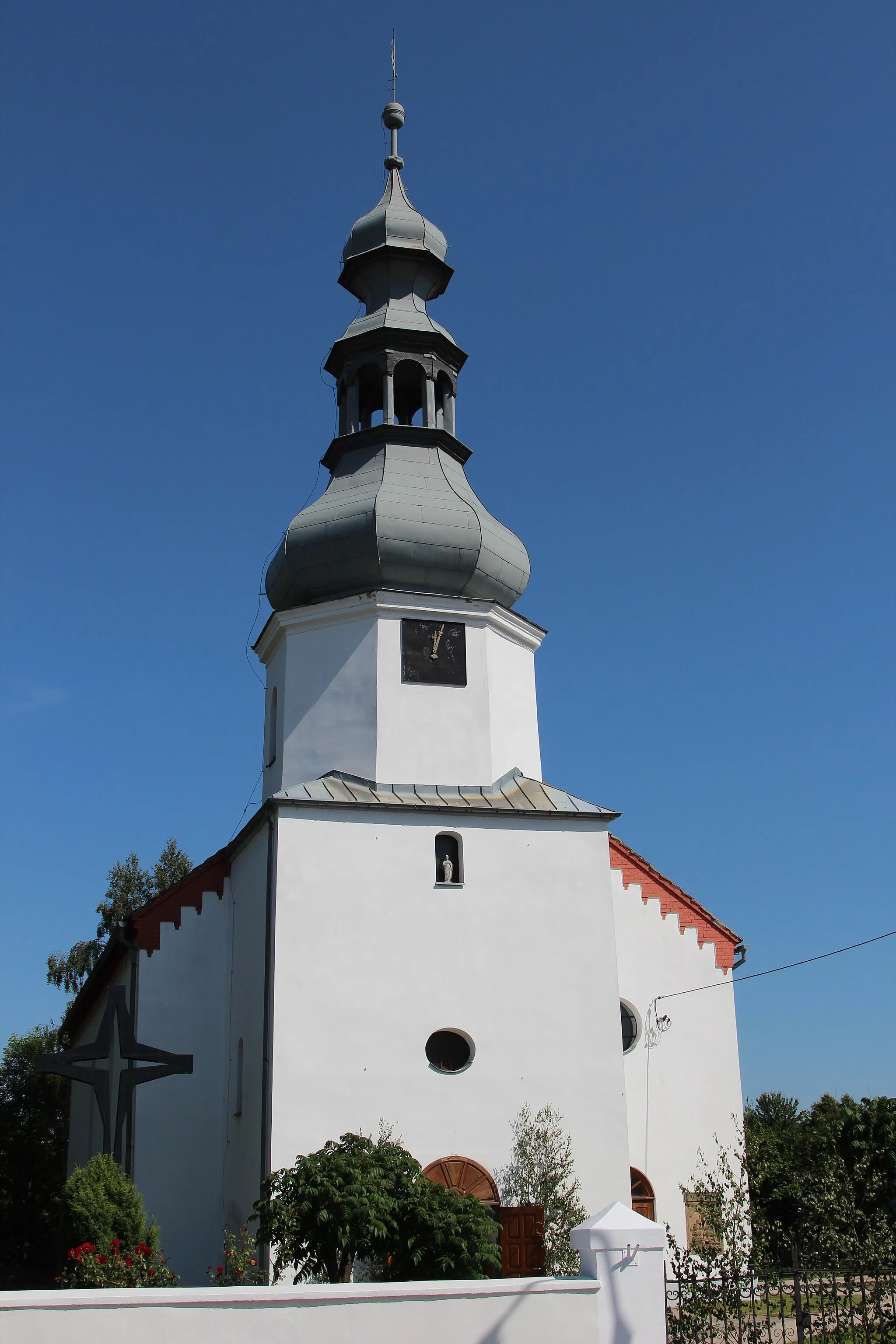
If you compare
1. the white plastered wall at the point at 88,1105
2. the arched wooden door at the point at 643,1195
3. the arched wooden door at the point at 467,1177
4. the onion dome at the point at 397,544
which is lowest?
the arched wooden door at the point at 643,1195

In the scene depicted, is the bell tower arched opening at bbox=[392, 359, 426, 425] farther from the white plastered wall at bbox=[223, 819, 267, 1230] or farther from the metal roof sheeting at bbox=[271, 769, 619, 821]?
the white plastered wall at bbox=[223, 819, 267, 1230]

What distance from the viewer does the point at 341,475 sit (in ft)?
72.2

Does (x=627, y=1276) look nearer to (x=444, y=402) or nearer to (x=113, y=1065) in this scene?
(x=113, y=1065)

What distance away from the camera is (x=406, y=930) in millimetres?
17594

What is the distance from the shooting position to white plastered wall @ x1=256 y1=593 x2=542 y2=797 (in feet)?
Answer: 62.8

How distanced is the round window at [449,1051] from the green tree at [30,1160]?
56.0ft

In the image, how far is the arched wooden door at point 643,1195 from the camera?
19750mm

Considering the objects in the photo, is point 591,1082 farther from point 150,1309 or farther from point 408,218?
point 408,218

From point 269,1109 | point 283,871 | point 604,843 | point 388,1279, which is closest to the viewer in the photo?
point 388,1279

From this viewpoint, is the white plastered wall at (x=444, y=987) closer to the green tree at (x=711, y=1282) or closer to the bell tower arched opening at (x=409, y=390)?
the green tree at (x=711, y=1282)

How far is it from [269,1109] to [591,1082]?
180 inches

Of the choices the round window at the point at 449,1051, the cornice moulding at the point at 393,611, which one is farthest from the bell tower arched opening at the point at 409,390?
the round window at the point at 449,1051

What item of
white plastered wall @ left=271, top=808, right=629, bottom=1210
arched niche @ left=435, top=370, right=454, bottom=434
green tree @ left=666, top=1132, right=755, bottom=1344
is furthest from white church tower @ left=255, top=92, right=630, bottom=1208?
green tree @ left=666, top=1132, right=755, bottom=1344

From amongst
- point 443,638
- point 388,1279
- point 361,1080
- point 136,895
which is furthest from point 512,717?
point 136,895
